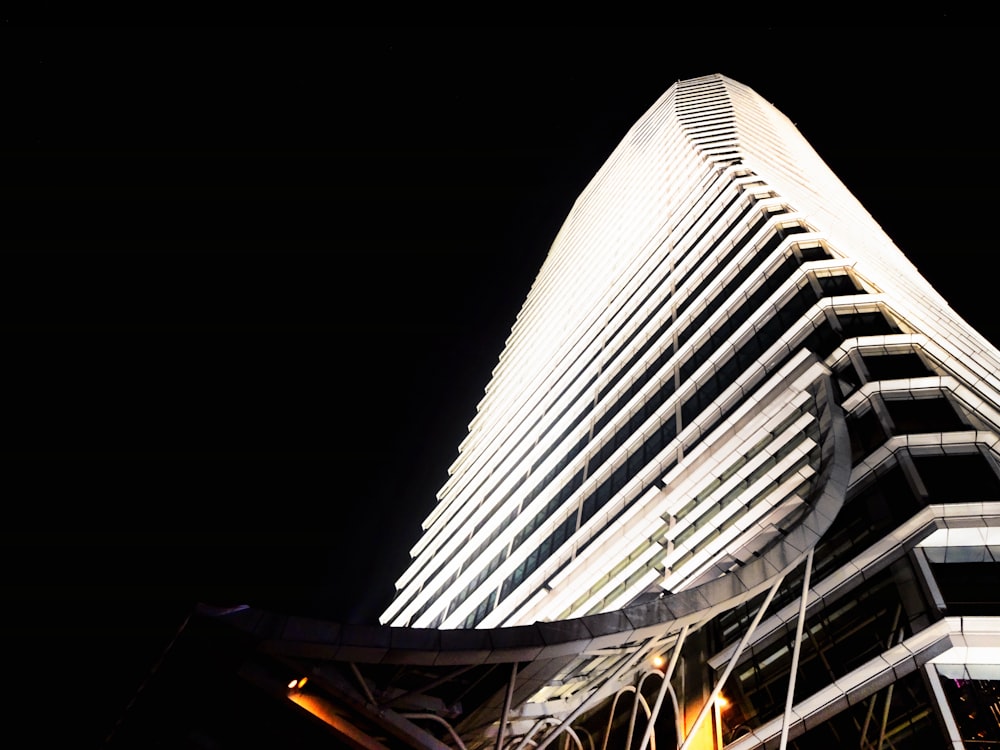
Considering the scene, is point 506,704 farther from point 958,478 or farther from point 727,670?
point 958,478

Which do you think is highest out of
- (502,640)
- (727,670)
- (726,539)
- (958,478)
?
(726,539)

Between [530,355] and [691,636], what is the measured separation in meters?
48.0

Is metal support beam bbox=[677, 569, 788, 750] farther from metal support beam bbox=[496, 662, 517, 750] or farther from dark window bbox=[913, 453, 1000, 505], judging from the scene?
dark window bbox=[913, 453, 1000, 505]

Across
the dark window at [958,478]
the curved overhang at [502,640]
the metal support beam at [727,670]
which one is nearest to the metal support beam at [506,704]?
the curved overhang at [502,640]

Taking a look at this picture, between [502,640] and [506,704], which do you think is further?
[502,640]

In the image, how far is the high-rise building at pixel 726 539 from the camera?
49.6 feet

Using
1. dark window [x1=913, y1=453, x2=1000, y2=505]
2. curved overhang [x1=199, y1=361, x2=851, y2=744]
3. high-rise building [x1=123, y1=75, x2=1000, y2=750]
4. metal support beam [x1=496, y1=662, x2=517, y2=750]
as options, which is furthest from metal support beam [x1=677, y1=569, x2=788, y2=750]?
dark window [x1=913, y1=453, x2=1000, y2=505]

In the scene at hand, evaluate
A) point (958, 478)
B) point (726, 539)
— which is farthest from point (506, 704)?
point (958, 478)

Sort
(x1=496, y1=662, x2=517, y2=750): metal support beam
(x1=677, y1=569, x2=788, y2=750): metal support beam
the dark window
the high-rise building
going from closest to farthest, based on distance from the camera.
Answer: (x1=496, y1=662, x2=517, y2=750): metal support beam < (x1=677, y1=569, x2=788, y2=750): metal support beam < the high-rise building < the dark window

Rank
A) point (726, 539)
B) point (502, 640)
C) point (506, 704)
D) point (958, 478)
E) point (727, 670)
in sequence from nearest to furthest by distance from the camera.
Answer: point (506, 704)
point (502, 640)
point (727, 670)
point (958, 478)
point (726, 539)

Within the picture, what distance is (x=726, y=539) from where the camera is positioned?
25.6 meters

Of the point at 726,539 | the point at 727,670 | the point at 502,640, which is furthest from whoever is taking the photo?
the point at 726,539

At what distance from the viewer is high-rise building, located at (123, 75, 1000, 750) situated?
1511 cm

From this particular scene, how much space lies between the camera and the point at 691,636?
24609 millimetres
